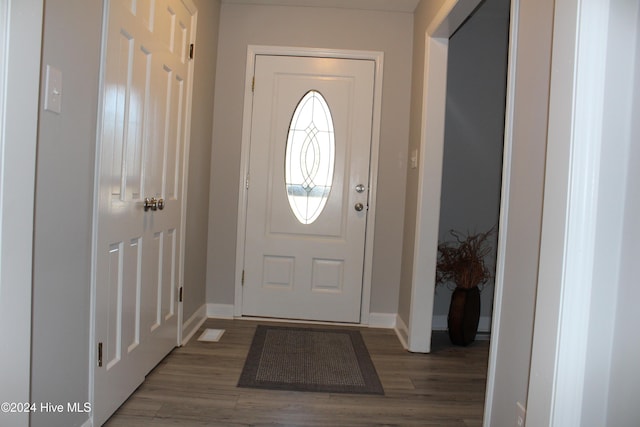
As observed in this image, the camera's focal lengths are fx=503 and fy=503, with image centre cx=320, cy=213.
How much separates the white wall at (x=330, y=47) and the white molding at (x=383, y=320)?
0.30 meters

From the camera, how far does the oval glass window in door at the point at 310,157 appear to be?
12.5 feet

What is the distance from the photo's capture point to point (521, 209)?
5.65 feet

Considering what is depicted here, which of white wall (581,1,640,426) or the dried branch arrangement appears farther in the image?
the dried branch arrangement

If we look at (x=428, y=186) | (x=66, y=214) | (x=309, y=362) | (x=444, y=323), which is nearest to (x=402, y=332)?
(x=444, y=323)

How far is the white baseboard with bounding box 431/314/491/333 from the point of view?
3.93 metres

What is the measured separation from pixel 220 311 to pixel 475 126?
7.95ft

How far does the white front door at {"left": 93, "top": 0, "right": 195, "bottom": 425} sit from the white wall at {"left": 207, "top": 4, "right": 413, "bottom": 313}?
78cm

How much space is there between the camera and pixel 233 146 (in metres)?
3.81

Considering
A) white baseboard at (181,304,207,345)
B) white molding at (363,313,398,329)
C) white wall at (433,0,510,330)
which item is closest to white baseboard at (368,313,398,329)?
white molding at (363,313,398,329)

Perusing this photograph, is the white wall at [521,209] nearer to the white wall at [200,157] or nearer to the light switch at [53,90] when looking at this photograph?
the light switch at [53,90]

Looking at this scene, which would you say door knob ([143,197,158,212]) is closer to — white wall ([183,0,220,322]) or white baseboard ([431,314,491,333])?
white wall ([183,0,220,322])

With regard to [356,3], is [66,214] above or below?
→ below

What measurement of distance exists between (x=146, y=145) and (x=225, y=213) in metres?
1.49

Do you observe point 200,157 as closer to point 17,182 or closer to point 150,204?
point 150,204
